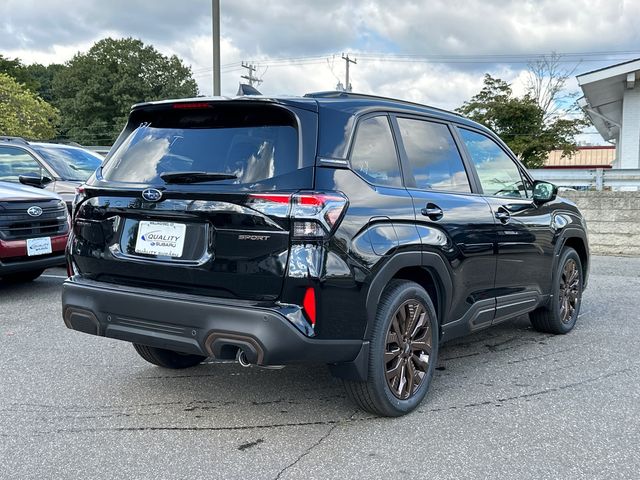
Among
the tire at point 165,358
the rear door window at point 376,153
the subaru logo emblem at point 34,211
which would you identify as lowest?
the tire at point 165,358

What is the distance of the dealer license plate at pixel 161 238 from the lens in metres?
3.14

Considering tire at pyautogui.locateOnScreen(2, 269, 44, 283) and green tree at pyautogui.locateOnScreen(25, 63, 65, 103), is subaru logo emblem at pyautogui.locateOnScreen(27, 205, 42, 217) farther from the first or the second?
green tree at pyautogui.locateOnScreen(25, 63, 65, 103)

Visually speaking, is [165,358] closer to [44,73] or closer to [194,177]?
[194,177]

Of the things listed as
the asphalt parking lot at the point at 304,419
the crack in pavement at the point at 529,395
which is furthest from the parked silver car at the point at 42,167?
the crack in pavement at the point at 529,395

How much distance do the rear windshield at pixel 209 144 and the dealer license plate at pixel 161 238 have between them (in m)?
0.26

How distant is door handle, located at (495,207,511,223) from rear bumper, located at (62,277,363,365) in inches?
67.1

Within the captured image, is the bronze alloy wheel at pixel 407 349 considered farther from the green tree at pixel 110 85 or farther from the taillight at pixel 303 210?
the green tree at pixel 110 85

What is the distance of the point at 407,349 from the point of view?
11.5 feet

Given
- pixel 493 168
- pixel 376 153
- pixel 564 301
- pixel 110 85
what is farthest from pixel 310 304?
pixel 110 85

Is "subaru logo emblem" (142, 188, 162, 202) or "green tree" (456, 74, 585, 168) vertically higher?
"green tree" (456, 74, 585, 168)

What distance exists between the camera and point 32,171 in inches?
329

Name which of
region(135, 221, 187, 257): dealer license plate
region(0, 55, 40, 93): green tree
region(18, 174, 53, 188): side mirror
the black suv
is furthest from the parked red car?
region(0, 55, 40, 93): green tree

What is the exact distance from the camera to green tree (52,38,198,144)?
193 feet

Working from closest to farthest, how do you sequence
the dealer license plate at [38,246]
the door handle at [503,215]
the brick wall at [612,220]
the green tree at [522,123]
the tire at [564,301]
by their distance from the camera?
1. the door handle at [503,215]
2. the tire at [564,301]
3. the dealer license plate at [38,246]
4. the brick wall at [612,220]
5. the green tree at [522,123]
